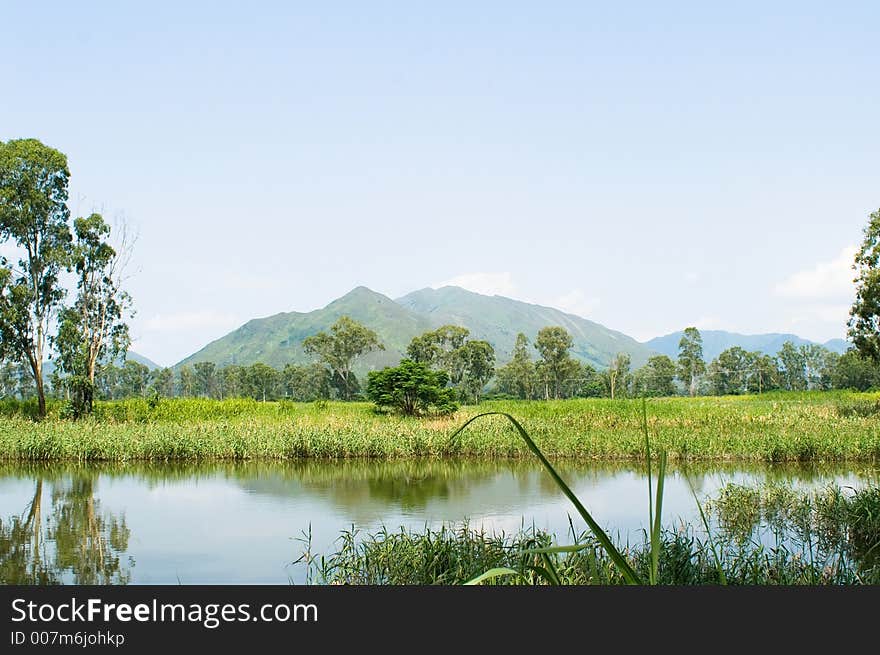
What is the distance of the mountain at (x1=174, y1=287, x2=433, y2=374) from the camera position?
145 m

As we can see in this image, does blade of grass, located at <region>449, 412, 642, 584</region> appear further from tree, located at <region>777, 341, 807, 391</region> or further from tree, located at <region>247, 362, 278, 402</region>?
tree, located at <region>247, 362, 278, 402</region>

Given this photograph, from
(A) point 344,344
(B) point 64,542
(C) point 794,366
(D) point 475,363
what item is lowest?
(B) point 64,542

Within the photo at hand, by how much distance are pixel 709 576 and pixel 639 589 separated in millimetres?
4389

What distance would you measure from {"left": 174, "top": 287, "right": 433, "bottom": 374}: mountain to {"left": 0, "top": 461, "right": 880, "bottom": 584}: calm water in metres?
121

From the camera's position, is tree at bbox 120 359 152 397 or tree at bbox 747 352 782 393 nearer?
tree at bbox 747 352 782 393

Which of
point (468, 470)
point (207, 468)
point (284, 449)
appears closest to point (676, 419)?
point (468, 470)

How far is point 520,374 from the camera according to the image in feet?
161

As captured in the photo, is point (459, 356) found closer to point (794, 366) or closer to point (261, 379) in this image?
point (261, 379)

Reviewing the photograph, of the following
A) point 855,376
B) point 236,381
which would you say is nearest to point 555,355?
point 855,376

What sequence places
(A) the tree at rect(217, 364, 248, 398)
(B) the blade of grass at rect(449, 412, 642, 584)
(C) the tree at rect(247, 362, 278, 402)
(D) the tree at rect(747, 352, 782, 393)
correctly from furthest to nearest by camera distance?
(A) the tree at rect(217, 364, 248, 398) < (C) the tree at rect(247, 362, 278, 402) < (D) the tree at rect(747, 352, 782, 393) < (B) the blade of grass at rect(449, 412, 642, 584)

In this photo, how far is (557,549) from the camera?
1.31 meters

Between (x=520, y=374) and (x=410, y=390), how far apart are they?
2683 cm

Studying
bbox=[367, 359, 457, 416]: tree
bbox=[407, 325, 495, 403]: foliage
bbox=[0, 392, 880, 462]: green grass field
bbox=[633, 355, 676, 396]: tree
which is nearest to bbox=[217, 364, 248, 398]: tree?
bbox=[407, 325, 495, 403]: foliage

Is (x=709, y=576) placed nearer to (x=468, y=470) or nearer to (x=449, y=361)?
(x=468, y=470)
